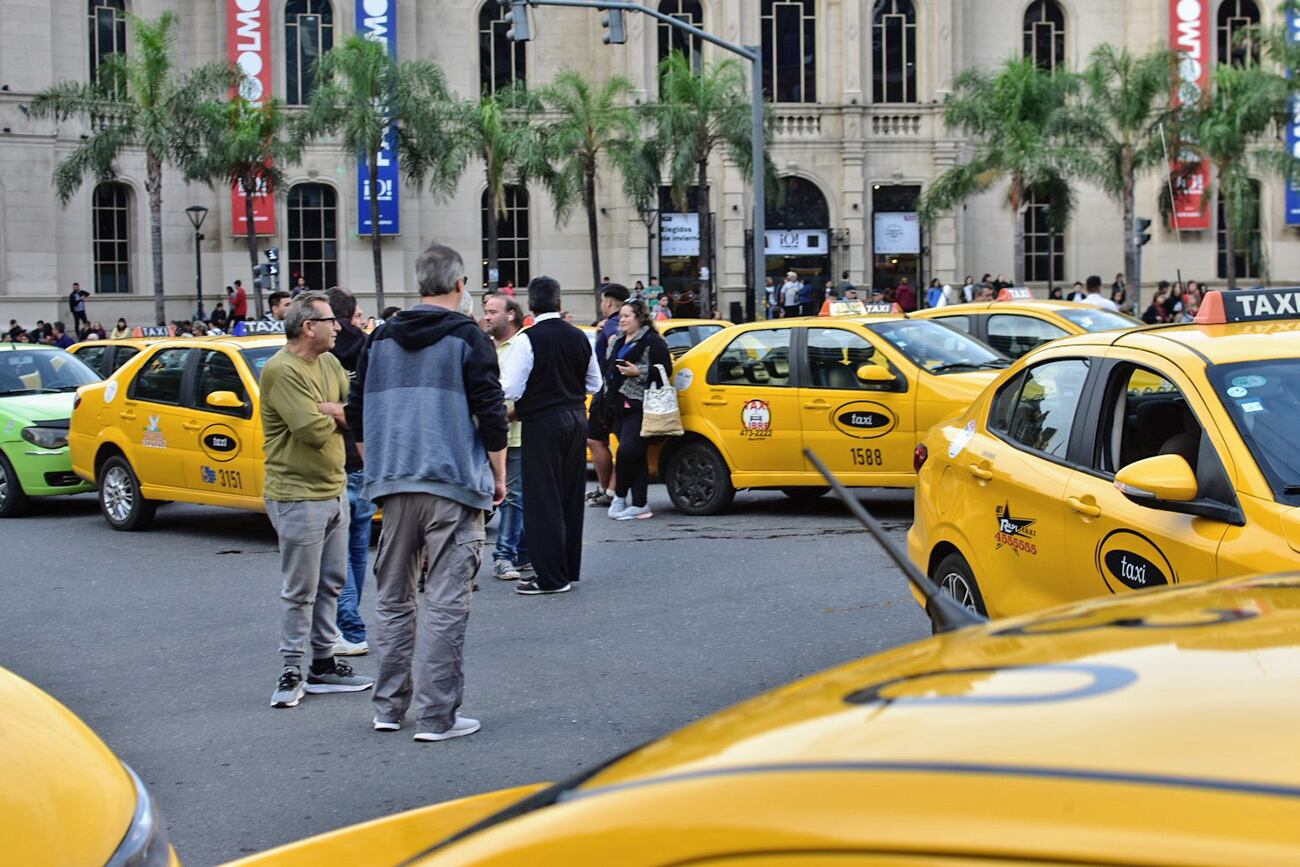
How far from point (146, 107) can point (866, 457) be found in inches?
1134

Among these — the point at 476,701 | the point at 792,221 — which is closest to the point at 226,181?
the point at 792,221

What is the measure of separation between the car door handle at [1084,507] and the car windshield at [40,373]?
40.3ft

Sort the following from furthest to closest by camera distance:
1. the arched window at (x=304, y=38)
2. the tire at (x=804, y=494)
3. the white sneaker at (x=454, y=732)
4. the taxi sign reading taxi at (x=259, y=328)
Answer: the arched window at (x=304, y=38) < the taxi sign reading taxi at (x=259, y=328) < the tire at (x=804, y=494) < the white sneaker at (x=454, y=732)

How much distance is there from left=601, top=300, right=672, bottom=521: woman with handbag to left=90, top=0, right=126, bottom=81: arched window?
33038 mm

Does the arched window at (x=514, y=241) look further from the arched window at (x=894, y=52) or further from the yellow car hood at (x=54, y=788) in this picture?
the yellow car hood at (x=54, y=788)

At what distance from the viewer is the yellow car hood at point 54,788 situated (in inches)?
128

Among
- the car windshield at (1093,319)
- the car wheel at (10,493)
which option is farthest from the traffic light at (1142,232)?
the car wheel at (10,493)

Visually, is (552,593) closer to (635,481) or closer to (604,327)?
(635,481)

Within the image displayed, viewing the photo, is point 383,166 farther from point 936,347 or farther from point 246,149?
Answer: point 936,347

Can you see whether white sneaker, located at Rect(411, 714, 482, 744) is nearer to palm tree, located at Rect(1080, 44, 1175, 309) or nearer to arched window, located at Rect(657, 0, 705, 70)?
palm tree, located at Rect(1080, 44, 1175, 309)

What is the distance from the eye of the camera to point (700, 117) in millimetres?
38031

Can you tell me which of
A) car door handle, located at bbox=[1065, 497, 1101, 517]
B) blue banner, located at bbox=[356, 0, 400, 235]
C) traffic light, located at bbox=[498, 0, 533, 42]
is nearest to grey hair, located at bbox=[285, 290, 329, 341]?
car door handle, located at bbox=[1065, 497, 1101, 517]

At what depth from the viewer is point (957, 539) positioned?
21.5 ft

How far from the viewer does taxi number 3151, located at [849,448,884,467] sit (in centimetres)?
1238
